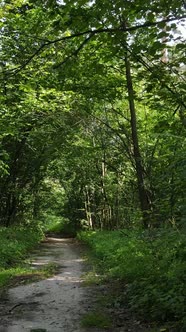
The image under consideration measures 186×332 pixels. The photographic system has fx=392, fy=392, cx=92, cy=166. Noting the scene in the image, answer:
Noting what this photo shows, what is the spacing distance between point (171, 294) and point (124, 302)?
1609mm

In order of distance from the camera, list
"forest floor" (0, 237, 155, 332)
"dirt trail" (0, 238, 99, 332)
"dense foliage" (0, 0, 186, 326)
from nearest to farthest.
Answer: "dense foliage" (0, 0, 186, 326), "forest floor" (0, 237, 155, 332), "dirt trail" (0, 238, 99, 332)

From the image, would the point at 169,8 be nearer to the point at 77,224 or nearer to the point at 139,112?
the point at 139,112

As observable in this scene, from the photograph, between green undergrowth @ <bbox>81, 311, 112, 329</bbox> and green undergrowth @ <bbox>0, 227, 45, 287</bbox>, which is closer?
green undergrowth @ <bbox>81, 311, 112, 329</bbox>

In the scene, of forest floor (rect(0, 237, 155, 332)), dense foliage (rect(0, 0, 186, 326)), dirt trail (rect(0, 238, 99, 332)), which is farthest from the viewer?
dirt trail (rect(0, 238, 99, 332))

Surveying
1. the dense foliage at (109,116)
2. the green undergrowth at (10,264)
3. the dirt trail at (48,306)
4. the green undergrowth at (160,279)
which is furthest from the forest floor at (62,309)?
the green undergrowth at (10,264)

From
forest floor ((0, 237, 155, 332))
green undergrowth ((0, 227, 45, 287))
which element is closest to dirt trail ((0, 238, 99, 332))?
forest floor ((0, 237, 155, 332))

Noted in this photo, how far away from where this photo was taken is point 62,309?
751cm

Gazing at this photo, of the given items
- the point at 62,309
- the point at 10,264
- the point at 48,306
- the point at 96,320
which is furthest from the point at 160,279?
the point at 10,264

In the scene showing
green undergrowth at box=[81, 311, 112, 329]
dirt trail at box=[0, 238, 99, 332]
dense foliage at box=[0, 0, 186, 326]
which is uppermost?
dense foliage at box=[0, 0, 186, 326]

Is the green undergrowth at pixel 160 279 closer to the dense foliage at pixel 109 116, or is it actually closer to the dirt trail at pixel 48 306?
the dense foliage at pixel 109 116

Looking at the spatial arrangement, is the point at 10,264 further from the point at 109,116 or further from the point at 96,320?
the point at 109,116

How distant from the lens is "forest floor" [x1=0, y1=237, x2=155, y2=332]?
249 inches

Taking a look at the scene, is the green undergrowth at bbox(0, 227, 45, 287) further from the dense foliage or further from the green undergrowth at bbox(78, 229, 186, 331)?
the green undergrowth at bbox(78, 229, 186, 331)

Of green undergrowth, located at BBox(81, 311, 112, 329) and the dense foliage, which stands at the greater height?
the dense foliage
